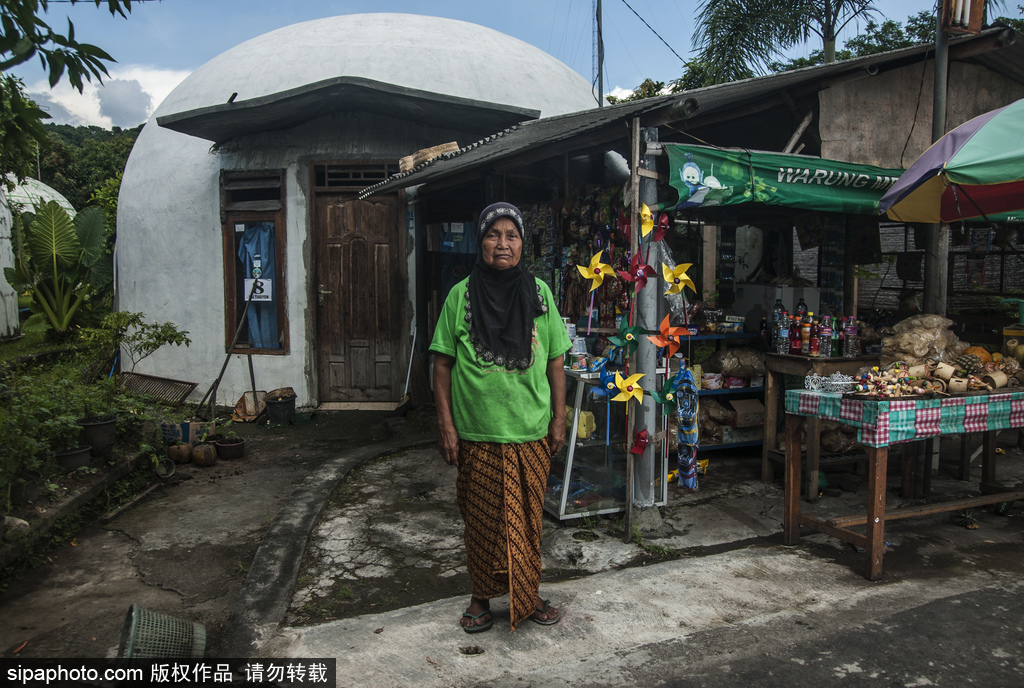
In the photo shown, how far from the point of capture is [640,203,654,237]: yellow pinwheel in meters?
4.02

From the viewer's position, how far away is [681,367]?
450 centimetres

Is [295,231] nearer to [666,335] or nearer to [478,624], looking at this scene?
[666,335]

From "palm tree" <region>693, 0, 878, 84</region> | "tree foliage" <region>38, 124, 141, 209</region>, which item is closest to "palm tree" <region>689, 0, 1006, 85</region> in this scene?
"palm tree" <region>693, 0, 878, 84</region>

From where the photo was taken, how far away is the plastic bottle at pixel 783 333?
5.14 metres

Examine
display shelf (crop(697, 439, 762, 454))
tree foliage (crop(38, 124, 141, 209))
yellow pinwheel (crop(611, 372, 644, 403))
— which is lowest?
display shelf (crop(697, 439, 762, 454))

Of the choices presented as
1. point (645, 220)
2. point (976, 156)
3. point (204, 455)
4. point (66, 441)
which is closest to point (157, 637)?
point (66, 441)

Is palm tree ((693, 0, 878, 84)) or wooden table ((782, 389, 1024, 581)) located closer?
wooden table ((782, 389, 1024, 581))

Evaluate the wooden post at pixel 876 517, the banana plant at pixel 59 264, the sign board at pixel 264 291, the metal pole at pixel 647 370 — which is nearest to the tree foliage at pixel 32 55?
the metal pole at pixel 647 370

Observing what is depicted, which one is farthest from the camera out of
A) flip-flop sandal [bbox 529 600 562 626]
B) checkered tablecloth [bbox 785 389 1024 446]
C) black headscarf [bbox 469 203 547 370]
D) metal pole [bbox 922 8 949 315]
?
metal pole [bbox 922 8 949 315]

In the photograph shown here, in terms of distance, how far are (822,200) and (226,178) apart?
6.82 meters

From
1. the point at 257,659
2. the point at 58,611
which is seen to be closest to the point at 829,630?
the point at 257,659

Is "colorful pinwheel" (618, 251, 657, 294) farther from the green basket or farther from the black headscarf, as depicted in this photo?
the green basket

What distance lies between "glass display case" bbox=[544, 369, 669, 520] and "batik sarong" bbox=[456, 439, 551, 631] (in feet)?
4.07

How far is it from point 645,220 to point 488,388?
164cm
